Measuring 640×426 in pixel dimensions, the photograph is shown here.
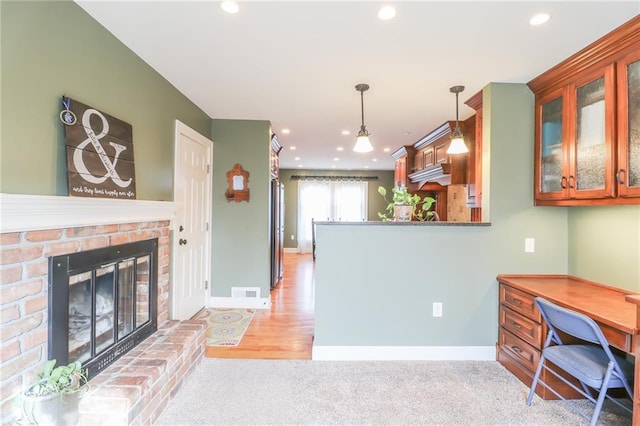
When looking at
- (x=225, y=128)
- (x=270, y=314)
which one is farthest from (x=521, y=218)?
(x=225, y=128)

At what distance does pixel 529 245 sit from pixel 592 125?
3.45 feet

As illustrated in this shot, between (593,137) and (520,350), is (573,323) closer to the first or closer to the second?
(520,350)

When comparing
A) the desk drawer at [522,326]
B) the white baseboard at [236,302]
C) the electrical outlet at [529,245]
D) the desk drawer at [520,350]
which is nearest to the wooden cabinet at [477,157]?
the electrical outlet at [529,245]

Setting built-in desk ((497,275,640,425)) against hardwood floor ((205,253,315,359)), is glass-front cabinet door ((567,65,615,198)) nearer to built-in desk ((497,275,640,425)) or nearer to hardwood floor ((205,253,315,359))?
built-in desk ((497,275,640,425))

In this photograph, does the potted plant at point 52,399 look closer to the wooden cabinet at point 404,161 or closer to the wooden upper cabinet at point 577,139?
the wooden upper cabinet at point 577,139

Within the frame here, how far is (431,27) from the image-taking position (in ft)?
6.24

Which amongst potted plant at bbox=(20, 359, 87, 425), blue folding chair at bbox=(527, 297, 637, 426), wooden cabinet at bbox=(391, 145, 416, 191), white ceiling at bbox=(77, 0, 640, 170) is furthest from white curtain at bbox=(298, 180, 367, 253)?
potted plant at bbox=(20, 359, 87, 425)

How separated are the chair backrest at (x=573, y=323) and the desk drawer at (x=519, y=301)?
24 cm

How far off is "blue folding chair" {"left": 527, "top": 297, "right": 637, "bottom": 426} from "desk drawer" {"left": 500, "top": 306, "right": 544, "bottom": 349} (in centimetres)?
9

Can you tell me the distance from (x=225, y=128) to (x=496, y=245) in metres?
3.29

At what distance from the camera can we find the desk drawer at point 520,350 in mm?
2209

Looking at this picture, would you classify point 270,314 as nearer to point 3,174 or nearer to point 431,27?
point 3,174

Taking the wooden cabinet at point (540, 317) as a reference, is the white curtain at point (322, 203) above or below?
above

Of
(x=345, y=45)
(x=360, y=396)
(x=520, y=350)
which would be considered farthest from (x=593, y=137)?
(x=360, y=396)
